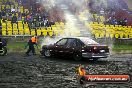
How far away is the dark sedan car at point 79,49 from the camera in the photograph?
21.9 meters

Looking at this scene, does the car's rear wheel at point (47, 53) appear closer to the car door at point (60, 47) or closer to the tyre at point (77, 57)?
the car door at point (60, 47)

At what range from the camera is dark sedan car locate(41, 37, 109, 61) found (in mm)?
21875

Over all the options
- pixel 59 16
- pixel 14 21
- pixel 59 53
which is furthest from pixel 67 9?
pixel 59 53

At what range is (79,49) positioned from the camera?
22203 mm

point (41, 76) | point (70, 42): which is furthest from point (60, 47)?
point (41, 76)

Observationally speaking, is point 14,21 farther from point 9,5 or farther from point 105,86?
point 105,86

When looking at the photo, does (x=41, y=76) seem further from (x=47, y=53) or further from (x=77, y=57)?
(x=47, y=53)

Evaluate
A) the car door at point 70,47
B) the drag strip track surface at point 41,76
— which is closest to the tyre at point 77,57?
the car door at point 70,47

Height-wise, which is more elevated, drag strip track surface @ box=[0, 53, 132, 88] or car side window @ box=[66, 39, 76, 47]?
car side window @ box=[66, 39, 76, 47]

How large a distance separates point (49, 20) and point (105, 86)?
84.3 feet

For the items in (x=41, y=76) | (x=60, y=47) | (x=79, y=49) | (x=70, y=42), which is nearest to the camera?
(x=41, y=76)

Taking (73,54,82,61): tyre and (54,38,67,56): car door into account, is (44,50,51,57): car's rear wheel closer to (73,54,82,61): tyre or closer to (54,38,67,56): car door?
(54,38,67,56): car door

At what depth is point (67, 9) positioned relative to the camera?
130ft

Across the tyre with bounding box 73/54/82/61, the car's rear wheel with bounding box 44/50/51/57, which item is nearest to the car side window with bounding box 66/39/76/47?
the tyre with bounding box 73/54/82/61
